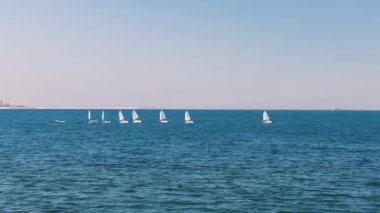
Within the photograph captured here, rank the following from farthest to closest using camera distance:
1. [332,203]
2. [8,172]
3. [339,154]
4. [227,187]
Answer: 1. [339,154]
2. [8,172]
3. [227,187]
4. [332,203]

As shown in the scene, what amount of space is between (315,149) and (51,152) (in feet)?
169

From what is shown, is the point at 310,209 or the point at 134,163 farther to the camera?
the point at 134,163

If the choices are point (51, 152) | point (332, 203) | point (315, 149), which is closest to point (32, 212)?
point (332, 203)

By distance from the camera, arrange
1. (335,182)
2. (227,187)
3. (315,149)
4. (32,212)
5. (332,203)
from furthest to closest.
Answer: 1. (315,149)
2. (335,182)
3. (227,187)
4. (332,203)
5. (32,212)

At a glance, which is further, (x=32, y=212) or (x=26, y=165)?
(x=26, y=165)

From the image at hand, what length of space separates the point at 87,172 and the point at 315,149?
173 feet

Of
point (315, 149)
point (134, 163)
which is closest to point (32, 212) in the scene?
point (134, 163)

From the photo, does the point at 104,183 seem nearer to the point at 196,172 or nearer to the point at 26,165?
the point at 196,172

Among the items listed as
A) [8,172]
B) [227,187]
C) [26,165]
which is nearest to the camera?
[227,187]

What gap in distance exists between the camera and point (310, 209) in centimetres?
4231

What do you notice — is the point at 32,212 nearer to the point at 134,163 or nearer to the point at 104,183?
the point at 104,183

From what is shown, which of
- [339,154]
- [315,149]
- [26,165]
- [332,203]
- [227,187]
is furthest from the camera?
[315,149]

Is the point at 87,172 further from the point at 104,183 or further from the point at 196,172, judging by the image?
the point at 196,172

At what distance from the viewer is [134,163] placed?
234 ft
